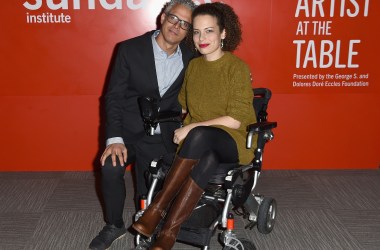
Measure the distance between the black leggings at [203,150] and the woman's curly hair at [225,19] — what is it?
0.64 metres

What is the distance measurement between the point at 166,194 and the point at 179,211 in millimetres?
131

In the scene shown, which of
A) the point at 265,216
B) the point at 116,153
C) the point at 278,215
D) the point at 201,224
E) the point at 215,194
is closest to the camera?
the point at 201,224

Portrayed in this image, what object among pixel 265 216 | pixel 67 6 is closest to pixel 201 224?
pixel 265 216

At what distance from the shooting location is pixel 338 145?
14.5 feet

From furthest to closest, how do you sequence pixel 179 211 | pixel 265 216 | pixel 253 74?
pixel 253 74
pixel 265 216
pixel 179 211

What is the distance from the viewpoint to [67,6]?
4.00 meters

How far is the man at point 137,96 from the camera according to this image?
2.88m

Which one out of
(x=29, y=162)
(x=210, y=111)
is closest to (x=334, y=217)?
(x=210, y=111)

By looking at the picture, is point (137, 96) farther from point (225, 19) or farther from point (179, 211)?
point (179, 211)

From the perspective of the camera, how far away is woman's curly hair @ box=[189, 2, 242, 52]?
8.94ft

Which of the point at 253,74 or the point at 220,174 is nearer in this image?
the point at 220,174

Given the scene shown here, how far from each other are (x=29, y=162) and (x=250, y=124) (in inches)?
98.9

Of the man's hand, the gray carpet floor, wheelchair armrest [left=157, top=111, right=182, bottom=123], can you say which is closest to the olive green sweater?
wheelchair armrest [left=157, top=111, right=182, bottom=123]

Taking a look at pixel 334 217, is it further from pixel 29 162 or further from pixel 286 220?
pixel 29 162
